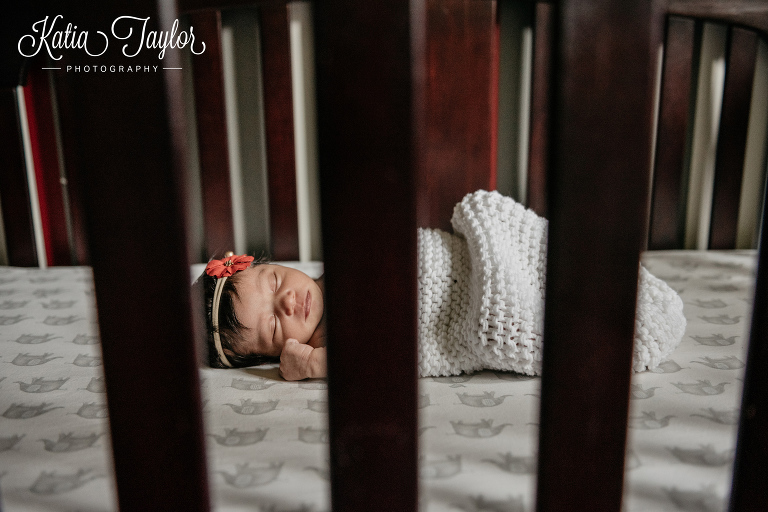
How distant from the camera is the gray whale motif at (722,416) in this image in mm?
611

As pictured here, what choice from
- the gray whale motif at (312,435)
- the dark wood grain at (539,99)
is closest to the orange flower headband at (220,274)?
the gray whale motif at (312,435)

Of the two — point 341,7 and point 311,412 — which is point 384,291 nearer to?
point 341,7

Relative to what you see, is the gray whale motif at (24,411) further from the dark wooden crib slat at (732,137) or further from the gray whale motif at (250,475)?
the dark wooden crib slat at (732,137)

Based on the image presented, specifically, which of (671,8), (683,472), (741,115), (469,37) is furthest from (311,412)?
(741,115)

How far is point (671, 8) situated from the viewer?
41cm

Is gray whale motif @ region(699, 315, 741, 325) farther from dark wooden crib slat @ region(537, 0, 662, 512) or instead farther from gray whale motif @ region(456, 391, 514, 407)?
dark wooden crib slat @ region(537, 0, 662, 512)

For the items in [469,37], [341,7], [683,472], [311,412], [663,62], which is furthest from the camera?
[663,62]

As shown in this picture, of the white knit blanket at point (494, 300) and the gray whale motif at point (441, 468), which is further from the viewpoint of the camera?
the white knit blanket at point (494, 300)

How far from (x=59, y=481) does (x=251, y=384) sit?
285mm

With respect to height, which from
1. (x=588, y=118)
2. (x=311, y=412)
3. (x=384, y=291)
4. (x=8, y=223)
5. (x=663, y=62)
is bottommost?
(x=311, y=412)

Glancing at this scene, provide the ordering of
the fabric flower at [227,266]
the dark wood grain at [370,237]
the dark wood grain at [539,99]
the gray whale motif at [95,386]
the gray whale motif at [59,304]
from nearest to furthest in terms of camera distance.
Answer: the dark wood grain at [370,237] → the gray whale motif at [95,386] → the fabric flower at [227,266] → the gray whale motif at [59,304] → the dark wood grain at [539,99]

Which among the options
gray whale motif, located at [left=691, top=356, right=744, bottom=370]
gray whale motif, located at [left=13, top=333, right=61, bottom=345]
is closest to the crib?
gray whale motif, located at [left=691, top=356, right=744, bottom=370]

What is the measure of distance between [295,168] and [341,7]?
1.29 meters

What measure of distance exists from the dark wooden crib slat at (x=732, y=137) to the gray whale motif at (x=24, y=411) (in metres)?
1.72
